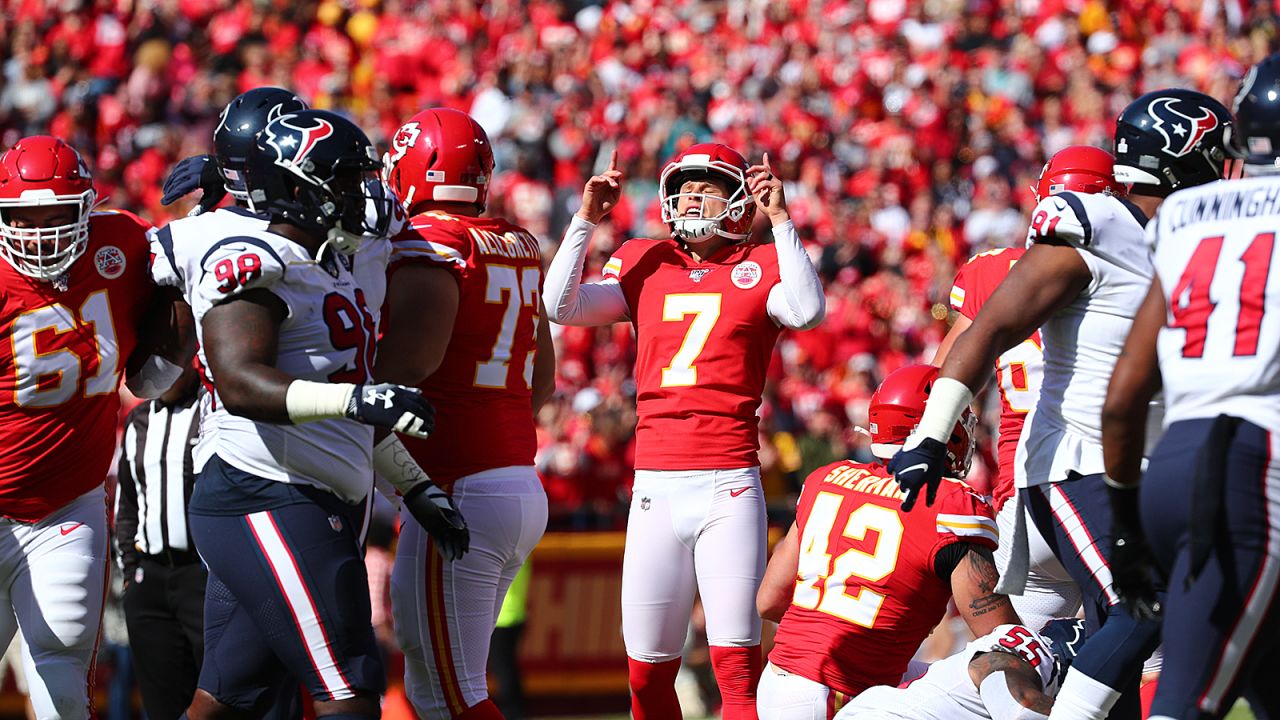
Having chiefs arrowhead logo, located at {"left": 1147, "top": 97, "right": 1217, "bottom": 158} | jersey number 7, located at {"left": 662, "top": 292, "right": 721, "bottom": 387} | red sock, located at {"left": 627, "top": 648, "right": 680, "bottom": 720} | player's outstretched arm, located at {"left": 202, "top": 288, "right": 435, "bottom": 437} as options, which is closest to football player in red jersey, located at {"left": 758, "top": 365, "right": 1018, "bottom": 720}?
red sock, located at {"left": 627, "top": 648, "right": 680, "bottom": 720}

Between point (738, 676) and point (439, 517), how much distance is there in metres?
1.29

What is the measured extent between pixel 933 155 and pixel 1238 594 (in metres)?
12.5

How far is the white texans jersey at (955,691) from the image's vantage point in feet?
15.5

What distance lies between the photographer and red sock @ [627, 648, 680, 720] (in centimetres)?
545

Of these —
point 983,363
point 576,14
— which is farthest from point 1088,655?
point 576,14

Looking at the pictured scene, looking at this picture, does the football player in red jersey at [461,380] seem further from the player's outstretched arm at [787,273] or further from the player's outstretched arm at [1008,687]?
the player's outstretched arm at [1008,687]

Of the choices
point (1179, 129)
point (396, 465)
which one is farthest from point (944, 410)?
point (396, 465)

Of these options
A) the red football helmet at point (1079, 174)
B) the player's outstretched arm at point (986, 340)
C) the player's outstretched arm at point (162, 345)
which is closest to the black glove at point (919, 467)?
the player's outstretched arm at point (986, 340)

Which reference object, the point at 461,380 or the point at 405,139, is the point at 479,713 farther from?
the point at 405,139

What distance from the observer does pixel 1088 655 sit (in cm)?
439

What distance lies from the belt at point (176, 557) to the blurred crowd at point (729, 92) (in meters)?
6.55

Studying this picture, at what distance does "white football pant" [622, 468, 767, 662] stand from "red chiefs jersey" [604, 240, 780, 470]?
8 centimetres

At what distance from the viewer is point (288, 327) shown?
13.9ft

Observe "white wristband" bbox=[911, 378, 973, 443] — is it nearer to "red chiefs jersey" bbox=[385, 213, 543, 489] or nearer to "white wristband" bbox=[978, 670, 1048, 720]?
"white wristband" bbox=[978, 670, 1048, 720]
